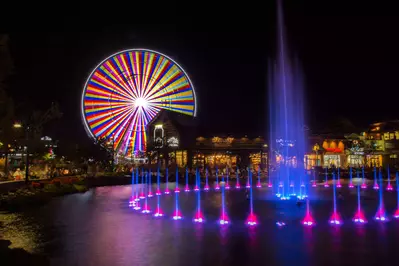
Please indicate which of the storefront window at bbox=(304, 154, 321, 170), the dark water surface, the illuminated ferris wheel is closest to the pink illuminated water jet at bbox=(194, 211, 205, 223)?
the dark water surface

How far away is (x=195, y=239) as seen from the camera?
404 inches

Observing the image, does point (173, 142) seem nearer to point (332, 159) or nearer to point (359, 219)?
point (332, 159)

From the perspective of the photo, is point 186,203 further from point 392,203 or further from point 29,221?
point 392,203

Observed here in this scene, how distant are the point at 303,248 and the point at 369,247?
155 cm

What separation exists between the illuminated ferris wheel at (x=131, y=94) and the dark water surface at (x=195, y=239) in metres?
29.2

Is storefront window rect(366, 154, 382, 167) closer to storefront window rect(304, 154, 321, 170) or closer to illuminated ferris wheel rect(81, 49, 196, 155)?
storefront window rect(304, 154, 321, 170)

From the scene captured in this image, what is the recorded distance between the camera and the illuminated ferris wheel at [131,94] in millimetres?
43500

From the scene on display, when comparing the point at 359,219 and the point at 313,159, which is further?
the point at 313,159

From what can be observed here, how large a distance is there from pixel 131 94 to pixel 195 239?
1460 inches

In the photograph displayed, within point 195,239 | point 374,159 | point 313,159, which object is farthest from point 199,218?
point 374,159

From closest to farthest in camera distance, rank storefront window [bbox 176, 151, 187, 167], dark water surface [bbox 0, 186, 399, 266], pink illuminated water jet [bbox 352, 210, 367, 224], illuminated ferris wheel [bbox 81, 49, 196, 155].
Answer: dark water surface [bbox 0, 186, 399, 266], pink illuminated water jet [bbox 352, 210, 367, 224], illuminated ferris wheel [bbox 81, 49, 196, 155], storefront window [bbox 176, 151, 187, 167]

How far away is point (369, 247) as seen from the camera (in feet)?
30.1

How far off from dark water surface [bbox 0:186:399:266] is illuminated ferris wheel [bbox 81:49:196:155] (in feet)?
95.7

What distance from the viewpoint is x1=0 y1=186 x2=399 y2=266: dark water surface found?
8.23 m
